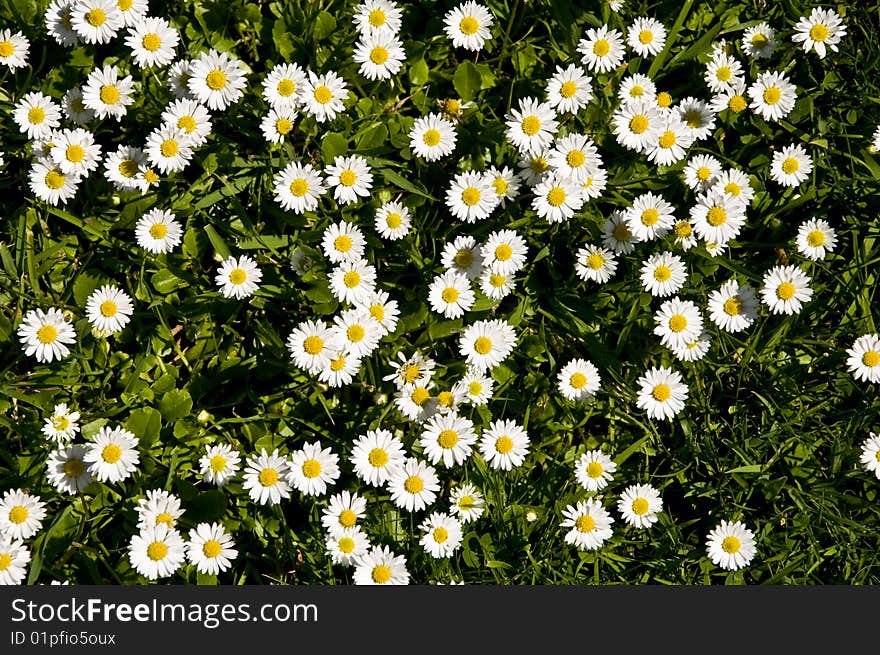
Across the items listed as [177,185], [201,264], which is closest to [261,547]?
[201,264]

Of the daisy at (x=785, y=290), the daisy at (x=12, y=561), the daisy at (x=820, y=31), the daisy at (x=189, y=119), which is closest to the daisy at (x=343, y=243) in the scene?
the daisy at (x=189, y=119)

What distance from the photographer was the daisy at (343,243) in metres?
3.61

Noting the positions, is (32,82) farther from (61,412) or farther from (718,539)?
(718,539)

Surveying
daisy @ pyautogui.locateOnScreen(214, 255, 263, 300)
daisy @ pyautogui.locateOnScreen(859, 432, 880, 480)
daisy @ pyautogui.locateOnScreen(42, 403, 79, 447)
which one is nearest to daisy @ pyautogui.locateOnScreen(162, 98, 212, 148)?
daisy @ pyautogui.locateOnScreen(214, 255, 263, 300)

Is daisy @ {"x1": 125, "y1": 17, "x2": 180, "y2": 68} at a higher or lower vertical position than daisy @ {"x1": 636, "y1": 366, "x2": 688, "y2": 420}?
higher

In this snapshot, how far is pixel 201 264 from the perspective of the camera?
12.4 feet

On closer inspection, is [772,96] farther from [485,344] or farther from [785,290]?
[485,344]

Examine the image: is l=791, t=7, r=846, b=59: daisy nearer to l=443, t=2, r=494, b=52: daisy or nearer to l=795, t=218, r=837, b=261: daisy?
l=795, t=218, r=837, b=261: daisy

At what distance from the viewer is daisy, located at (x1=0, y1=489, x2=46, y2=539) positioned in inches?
133

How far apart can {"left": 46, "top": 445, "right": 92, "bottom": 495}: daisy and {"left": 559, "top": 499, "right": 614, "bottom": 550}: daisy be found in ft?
6.66

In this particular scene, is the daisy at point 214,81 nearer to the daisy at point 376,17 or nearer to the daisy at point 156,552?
the daisy at point 376,17

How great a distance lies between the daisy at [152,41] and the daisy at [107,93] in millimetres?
122

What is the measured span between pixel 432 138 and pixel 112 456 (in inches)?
74.2

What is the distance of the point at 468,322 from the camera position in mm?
3803
